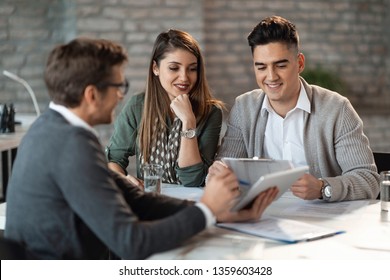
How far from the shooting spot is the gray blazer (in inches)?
86.9

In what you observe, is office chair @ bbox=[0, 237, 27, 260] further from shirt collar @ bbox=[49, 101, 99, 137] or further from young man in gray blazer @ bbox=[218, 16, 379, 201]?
young man in gray blazer @ bbox=[218, 16, 379, 201]

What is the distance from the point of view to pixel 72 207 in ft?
4.81

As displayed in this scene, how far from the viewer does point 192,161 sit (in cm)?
249

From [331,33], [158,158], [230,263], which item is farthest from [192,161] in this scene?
[331,33]

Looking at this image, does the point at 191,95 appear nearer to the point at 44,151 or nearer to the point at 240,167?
the point at 240,167

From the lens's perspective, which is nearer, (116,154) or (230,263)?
(230,263)

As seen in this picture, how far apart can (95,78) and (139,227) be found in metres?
0.38

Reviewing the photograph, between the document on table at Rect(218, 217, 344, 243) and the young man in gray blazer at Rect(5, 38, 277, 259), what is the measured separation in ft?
0.49

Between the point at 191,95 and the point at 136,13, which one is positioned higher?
the point at 136,13

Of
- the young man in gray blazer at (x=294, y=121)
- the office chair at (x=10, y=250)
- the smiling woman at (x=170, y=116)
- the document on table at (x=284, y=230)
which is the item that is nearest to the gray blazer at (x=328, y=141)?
the young man in gray blazer at (x=294, y=121)

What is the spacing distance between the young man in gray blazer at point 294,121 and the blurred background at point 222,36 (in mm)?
3204

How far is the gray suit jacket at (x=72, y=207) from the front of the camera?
1.44 meters

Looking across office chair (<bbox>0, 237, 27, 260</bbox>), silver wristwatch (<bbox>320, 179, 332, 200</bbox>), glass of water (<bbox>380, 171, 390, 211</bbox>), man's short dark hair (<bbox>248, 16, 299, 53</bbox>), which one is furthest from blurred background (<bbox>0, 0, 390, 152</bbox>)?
office chair (<bbox>0, 237, 27, 260</bbox>)

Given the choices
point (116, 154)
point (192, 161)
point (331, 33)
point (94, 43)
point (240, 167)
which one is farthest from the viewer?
point (331, 33)
